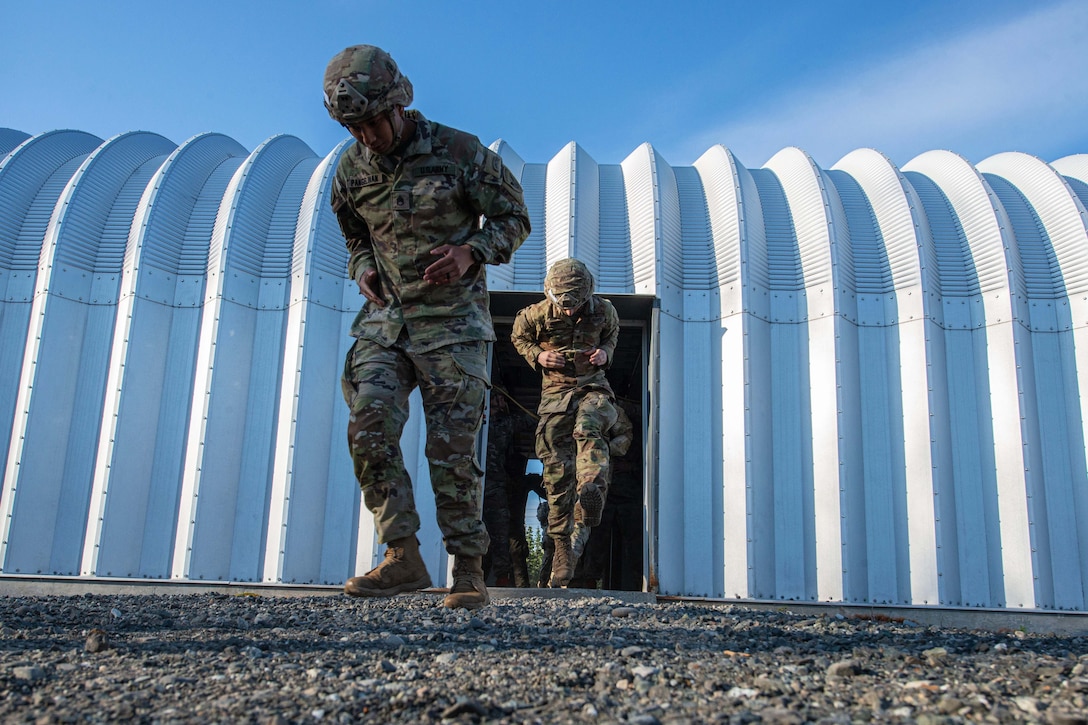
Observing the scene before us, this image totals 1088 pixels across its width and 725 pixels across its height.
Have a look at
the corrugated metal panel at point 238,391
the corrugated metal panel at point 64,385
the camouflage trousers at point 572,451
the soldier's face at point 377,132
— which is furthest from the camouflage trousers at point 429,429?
the corrugated metal panel at point 64,385

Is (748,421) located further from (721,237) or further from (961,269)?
(961,269)

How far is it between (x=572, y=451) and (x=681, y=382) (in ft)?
4.67

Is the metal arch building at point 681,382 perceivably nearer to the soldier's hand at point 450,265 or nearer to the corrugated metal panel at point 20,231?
the corrugated metal panel at point 20,231

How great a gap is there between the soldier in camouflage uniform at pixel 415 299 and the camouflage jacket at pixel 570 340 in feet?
8.89

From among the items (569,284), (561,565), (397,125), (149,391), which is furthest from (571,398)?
(149,391)

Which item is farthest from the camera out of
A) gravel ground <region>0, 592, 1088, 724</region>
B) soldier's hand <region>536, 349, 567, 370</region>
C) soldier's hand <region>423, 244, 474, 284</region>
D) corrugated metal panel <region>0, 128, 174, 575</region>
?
Answer: corrugated metal panel <region>0, 128, 174, 575</region>

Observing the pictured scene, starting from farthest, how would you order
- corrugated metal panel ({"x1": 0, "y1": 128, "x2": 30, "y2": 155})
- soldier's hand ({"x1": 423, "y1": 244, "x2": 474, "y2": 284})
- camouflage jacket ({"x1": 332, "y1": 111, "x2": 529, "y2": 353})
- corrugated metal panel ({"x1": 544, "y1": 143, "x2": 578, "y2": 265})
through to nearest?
corrugated metal panel ({"x1": 0, "y1": 128, "x2": 30, "y2": 155}) → corrugated metal panel ({"x1": 544, "y1": 143, "x2": 578, "y2": 265}) → camouflage jacket ({"x1": 332, "y1": 111, "x2": 529, "y2": 353}) → soldier's hand ({"x1": 423, "y1": 244, "x2": 474, "y2": 284})

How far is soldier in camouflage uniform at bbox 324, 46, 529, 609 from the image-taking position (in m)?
3.17

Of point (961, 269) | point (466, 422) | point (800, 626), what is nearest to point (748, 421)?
point (961, 269)

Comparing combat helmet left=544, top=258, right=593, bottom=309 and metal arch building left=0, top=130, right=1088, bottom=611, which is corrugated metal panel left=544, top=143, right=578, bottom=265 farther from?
combat helmet left=544, top=258, right=593, bottom=309

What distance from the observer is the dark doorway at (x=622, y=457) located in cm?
829

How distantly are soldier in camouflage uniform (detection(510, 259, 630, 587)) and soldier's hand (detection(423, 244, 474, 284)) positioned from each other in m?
2.64

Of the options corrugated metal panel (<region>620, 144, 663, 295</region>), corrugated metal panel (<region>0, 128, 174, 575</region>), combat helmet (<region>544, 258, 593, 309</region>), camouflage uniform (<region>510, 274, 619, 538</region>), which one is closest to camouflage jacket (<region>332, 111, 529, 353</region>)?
combat helmet (<region>544, 258, 593, 309</region>)

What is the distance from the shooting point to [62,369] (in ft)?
23.3
